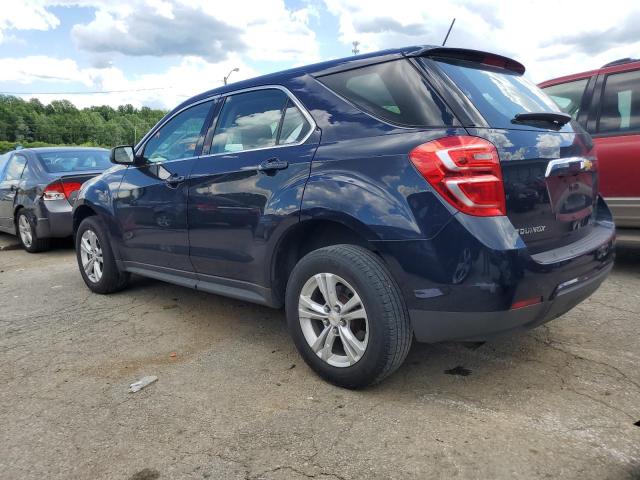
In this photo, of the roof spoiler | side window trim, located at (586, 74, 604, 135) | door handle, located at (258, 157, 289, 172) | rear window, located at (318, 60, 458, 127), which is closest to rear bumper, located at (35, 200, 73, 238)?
door handle, located at (258, 157, 289, 172)

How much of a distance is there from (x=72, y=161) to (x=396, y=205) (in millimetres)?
6568

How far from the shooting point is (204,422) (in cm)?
254

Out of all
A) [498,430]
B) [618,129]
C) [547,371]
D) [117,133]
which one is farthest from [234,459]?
[117,133]

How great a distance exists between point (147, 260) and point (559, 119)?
3164 millimetres

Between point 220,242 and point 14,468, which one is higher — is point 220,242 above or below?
above

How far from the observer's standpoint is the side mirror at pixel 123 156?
Result: 4348 mm

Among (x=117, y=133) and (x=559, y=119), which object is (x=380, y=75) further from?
(x=117, y=133)

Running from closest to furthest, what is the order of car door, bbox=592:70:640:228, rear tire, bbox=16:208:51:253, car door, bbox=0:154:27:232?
car door, bbox=592:70:640:228
rear tire, bbox=16:208:51:253
car door, bbox=0:154:27:232

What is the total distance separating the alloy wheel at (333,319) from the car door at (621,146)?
3156 millimetres

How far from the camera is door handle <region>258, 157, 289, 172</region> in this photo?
9.83 ft

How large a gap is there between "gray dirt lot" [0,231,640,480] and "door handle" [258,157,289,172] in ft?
3.84

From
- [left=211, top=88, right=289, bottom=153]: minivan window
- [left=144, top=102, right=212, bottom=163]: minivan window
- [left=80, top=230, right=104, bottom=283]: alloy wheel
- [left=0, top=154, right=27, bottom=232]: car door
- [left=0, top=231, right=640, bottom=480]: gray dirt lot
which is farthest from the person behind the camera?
[left=0, top=154, right=27, bottom=232]: car door

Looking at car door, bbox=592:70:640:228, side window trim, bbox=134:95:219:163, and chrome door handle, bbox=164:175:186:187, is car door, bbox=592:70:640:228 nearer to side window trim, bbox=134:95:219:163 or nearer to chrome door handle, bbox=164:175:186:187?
side window trim, bbox=134:95:219:163

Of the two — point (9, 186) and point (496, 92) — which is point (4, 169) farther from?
point (496, 92)
